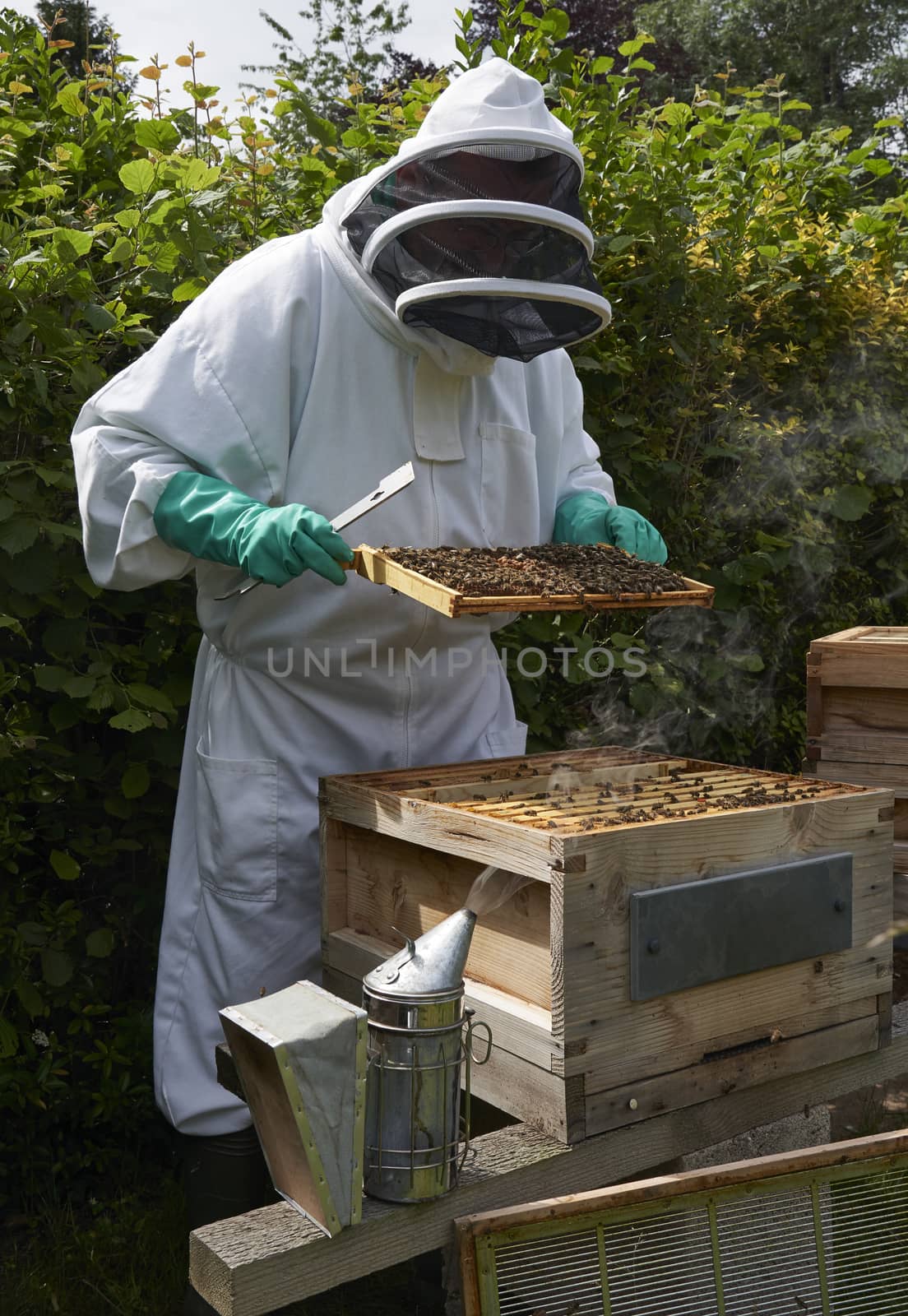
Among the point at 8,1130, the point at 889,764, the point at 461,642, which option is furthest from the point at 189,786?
the point at 889,764

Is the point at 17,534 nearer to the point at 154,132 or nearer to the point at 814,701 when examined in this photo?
the point at 154,132

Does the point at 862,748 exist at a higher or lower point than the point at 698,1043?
higher

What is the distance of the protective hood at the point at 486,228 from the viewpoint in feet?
6.68

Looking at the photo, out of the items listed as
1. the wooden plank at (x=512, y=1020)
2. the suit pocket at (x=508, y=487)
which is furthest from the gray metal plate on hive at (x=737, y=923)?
the suit pocket at (x=508, y=487)

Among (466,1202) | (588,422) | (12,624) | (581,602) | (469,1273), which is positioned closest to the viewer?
(469,1273)

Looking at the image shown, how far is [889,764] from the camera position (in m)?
2.78

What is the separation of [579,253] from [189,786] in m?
1.33

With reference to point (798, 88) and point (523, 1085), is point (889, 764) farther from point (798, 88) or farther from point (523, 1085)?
point (798, 88)

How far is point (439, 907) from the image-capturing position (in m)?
1.99

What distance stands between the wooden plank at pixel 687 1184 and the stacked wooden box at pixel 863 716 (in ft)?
3.20

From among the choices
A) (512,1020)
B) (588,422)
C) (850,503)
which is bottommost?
(512,1020)

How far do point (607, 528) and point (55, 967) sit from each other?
159 centimetres

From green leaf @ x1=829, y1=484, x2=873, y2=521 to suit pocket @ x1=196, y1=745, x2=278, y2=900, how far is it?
9.28 feet

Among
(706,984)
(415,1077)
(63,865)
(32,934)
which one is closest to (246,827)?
(63,865)
